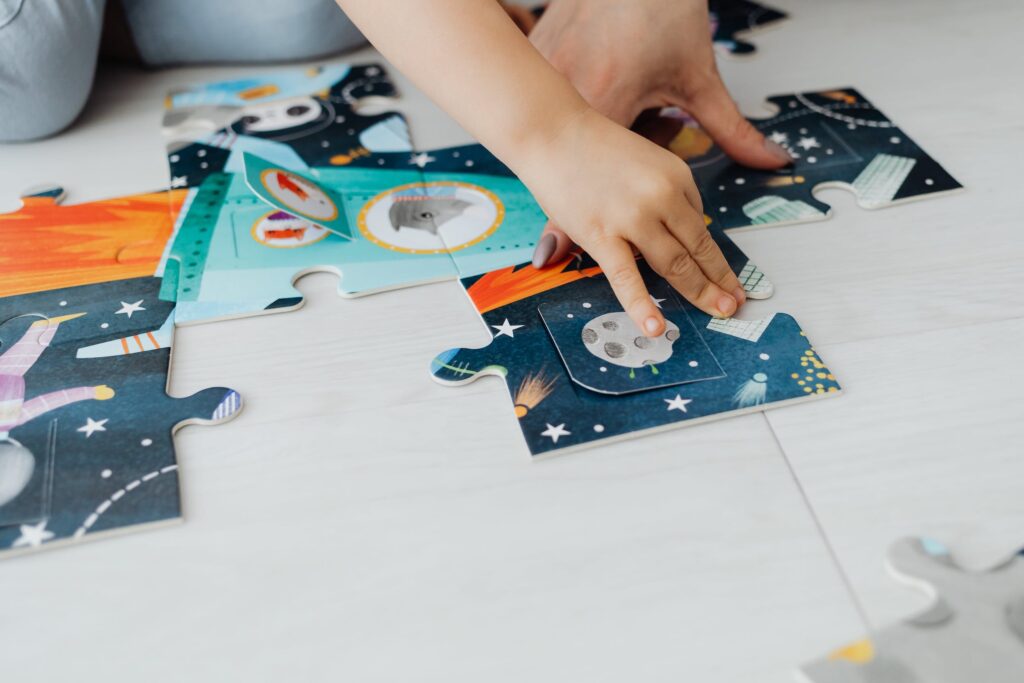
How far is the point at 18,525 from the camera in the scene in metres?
0.67

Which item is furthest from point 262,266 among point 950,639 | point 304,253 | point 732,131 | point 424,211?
point 950,639

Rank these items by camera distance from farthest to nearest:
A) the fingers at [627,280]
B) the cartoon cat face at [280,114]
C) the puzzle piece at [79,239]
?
1. the cartoon cat face at [280,114]
2. the puzzle piece at [79,239]
3. the fingers at [627,280]

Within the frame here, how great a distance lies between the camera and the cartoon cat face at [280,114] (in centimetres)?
113

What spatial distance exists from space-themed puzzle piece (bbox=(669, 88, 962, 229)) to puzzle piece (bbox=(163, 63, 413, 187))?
363mm

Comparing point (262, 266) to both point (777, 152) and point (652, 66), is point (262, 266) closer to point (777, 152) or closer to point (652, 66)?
point (652, 66)

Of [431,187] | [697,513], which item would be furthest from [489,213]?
[697,513]

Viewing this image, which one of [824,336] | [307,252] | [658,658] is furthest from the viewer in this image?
[307,252]

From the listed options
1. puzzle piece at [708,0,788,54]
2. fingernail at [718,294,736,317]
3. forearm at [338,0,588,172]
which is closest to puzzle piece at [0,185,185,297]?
forearm at [338,0,588,172]

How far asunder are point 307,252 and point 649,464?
16.7 inches

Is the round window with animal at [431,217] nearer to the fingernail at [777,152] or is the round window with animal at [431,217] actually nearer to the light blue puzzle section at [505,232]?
the light blue puzzle section at [505,232]

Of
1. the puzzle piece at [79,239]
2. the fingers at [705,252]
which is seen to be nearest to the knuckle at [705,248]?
the fingers at [705,252]

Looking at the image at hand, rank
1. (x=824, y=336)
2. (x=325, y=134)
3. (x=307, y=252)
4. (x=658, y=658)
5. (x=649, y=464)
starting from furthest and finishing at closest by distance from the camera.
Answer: (x=325, y=134)
(x=307, y=252)
(x=824, y=336)
(x=649, y=464)
(x=658, y=658)

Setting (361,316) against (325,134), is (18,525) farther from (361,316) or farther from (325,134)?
(325,134)

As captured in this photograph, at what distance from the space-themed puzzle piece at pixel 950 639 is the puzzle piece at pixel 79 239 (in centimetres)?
72
